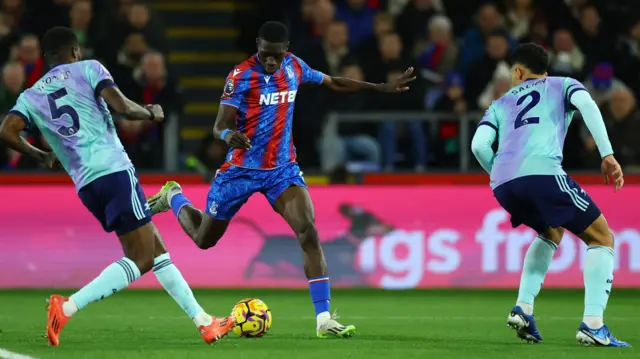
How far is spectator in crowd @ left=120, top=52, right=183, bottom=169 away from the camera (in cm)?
1500

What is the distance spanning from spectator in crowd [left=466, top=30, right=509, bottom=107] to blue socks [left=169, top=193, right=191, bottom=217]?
5.60m

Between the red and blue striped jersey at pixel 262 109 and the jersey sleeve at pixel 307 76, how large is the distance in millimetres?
138

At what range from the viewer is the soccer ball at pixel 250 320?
9.12 meters

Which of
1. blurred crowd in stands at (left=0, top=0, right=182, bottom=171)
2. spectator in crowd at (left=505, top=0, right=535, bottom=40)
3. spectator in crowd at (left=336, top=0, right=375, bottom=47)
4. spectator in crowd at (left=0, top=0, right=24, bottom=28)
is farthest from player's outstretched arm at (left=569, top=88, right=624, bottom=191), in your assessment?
spectator in crowd at (left=0, top=0, right=24, bottom=28)

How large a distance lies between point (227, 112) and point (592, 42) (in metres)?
8.15

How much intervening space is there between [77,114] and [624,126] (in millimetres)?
7973

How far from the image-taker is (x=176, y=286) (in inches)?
346

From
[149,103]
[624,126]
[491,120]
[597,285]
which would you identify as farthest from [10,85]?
Answer: [597,285]

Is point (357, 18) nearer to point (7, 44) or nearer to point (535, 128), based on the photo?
point (7, 44)

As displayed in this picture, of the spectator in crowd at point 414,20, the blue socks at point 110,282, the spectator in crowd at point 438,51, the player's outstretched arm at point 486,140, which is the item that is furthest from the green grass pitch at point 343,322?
the spectator in crowd at point 414,20

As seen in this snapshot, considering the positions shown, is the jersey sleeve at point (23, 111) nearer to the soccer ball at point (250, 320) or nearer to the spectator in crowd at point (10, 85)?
the soccer ball at point (250, 320)

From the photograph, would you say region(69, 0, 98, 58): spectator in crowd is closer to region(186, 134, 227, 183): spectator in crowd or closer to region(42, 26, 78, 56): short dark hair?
region(186, 134, 227, 183): spectator in crowd

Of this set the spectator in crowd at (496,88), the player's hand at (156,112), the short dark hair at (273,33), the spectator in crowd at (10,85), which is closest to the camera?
the player's hand at (156,112)

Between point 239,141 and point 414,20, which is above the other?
point 414,20
